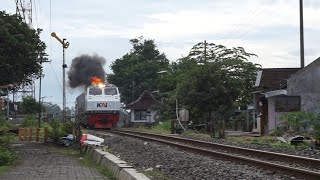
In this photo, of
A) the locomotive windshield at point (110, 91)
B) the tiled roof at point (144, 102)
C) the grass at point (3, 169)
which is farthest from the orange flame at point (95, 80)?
the grass at point (3, 169)

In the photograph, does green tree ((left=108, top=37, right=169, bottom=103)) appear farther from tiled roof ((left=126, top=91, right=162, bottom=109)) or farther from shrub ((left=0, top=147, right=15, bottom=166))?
shrub ((left=0, top=147, right=15, bottom=166))

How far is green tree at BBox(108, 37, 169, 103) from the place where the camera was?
86.4 meters

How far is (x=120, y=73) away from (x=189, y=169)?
77.0m

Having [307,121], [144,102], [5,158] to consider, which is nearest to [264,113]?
[307,121]

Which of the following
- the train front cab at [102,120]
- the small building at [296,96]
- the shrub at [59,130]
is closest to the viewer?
the shrub at [59,130]

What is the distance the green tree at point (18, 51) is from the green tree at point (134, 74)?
163 feet

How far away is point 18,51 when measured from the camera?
27.5 m

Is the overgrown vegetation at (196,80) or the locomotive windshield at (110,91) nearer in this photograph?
the overgrown vegetation at (196,80)

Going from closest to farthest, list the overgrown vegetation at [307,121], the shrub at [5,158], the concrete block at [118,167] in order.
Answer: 1. the concrete block at [118,167]
2. the shrub at [5,158]
3. the overgrown vegetation at [307,121]

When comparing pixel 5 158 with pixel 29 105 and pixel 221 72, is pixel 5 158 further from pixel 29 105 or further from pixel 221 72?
pixel 29 105

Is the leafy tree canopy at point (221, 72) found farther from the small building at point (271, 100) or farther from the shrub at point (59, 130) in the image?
the shrub at point (59, 130)

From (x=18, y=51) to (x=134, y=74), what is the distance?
193 feet

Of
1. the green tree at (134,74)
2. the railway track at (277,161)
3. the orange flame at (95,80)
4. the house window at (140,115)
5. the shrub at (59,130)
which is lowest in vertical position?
the railway track at (277,161)

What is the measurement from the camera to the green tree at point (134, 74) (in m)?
86.4
